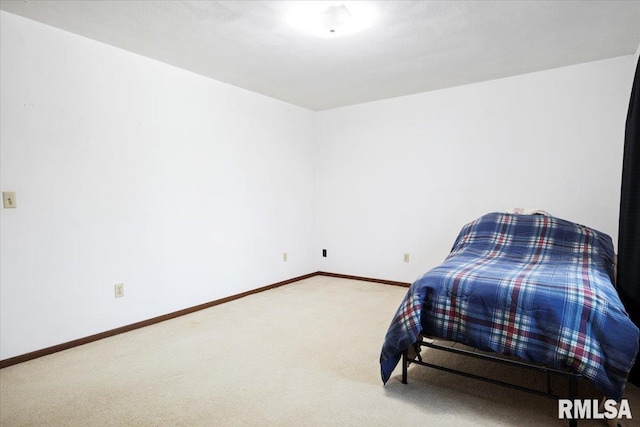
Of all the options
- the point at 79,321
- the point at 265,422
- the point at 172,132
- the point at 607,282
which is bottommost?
the point at 265,422

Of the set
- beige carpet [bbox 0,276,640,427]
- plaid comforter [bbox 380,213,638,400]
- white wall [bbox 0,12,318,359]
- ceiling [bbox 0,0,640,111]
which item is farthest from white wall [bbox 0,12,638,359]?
plaid comforter [bbox 380,213,638,400]

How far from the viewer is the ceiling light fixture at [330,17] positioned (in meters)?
2.24

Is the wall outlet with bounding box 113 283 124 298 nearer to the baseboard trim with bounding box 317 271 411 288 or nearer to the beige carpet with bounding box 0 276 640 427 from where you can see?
the beige carpet with bounding box 0 276 640 427

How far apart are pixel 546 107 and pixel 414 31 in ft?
5.82

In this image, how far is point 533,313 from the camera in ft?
5.84

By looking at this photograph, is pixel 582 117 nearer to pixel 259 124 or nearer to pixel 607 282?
pixel 607 282

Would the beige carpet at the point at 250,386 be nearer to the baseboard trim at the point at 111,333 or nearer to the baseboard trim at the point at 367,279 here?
the baseboard trim at the point at 111,333

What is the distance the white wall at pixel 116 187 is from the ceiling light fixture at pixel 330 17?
150cm

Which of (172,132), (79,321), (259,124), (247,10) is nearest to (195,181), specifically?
(172,132)

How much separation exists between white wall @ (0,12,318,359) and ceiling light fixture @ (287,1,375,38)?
1.50 meters

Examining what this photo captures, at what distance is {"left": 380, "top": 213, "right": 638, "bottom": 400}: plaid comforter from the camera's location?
163cm

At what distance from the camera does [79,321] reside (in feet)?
9.01

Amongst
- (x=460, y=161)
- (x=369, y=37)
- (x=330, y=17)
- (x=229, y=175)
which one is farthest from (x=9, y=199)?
(x=460, y=161)

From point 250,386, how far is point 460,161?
3100 mm
